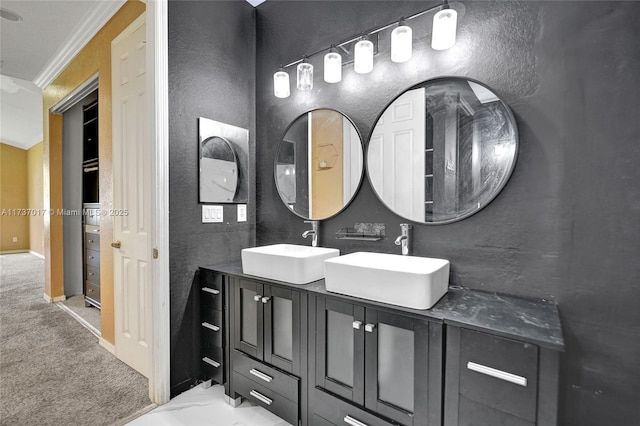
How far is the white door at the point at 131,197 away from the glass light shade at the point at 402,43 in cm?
168

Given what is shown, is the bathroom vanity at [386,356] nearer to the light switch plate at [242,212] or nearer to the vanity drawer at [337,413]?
the vanity drawer at [337,413]

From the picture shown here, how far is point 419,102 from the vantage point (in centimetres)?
162

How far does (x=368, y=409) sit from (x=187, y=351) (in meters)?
1.24

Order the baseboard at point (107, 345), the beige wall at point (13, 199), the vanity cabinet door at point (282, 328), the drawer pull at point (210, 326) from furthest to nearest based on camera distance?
1. the beige wall at point (13, 199)
2. the baseboard at point (107, 345)
3. the drawer pull at point (210, 326)
4. the vanity cabinet door at point (282, 328)

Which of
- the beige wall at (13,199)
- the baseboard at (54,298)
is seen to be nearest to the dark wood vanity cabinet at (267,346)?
the baseboard at (54,298)

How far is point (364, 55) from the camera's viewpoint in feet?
5.46

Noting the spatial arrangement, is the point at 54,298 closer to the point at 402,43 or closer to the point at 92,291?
the point at 92,291

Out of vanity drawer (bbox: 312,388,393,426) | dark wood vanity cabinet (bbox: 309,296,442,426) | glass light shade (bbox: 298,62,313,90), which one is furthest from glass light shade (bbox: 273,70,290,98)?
vanity drawer (bbox: 312,388,393,426)

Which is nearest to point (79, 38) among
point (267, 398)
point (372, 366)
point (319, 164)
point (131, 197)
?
point (131, 197)

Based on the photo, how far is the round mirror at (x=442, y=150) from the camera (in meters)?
1.42

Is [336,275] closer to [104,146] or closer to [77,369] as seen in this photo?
[77,369]

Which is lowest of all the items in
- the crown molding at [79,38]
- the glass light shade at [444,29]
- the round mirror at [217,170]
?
the round mirror at [217,170]

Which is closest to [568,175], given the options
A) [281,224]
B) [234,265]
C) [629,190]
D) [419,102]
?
[629,190]

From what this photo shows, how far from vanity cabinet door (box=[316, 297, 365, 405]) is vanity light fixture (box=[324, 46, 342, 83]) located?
1319 mm
